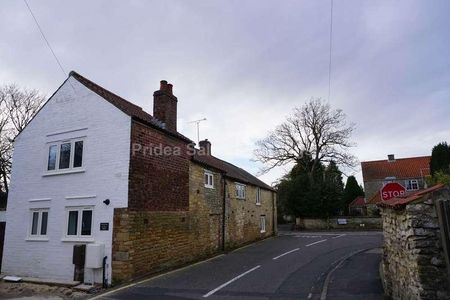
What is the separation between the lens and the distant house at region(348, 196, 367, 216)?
53.8 m

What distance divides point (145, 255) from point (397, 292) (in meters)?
8.99

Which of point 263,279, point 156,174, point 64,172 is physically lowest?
point 263,279

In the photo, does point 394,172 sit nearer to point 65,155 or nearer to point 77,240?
point 65,155

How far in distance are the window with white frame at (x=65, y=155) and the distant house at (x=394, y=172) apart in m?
43.1

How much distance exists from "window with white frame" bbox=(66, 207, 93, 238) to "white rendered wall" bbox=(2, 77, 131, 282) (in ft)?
0.73

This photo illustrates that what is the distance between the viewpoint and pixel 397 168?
176 feet

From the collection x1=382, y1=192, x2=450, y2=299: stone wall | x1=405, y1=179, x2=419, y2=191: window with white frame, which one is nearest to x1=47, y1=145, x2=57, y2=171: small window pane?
x1=382, y1=192, x2=450, y2=299: stone wall

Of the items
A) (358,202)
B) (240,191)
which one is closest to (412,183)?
(358,202)

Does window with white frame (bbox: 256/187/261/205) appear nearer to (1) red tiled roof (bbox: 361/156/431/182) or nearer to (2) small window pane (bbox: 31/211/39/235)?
(2) small window pane (bbox: 31/211/39/235)

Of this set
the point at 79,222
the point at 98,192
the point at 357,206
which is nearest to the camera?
the point at 98,192

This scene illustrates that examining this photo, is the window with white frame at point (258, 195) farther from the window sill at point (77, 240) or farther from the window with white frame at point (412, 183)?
the window with white frame at point (412, 183)

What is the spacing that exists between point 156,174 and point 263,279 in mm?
5987

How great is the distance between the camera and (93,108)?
14.8 m

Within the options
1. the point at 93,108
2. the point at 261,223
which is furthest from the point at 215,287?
the point at 261,223
